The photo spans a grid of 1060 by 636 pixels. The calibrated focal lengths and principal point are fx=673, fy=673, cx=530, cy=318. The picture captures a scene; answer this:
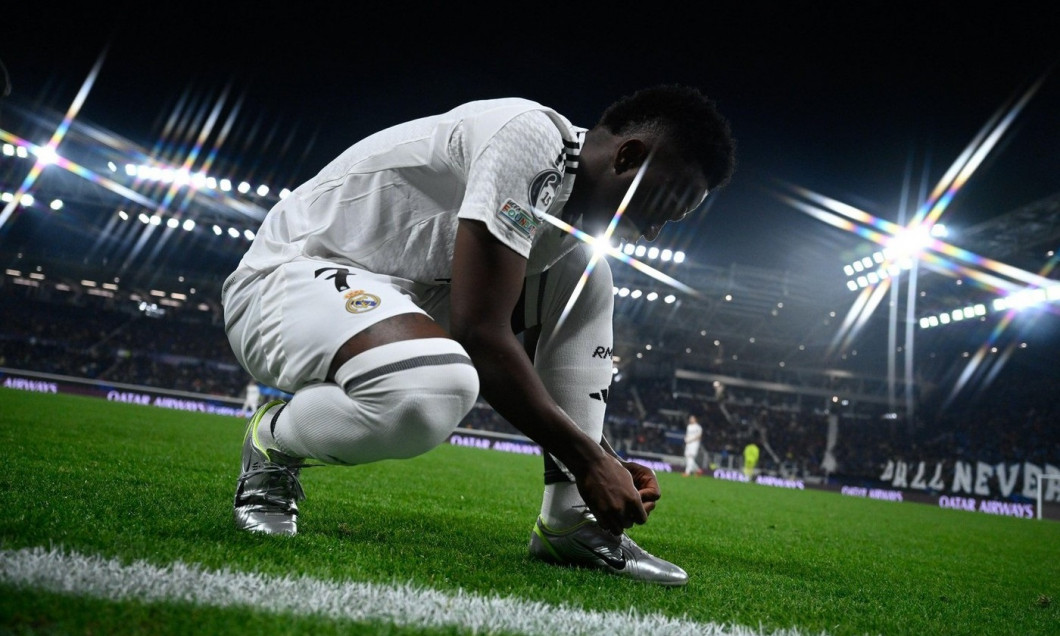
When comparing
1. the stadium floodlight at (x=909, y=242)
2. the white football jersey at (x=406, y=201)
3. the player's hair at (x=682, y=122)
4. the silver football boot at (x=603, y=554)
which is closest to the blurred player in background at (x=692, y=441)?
the stadium floodlight at (x=909, y=242)

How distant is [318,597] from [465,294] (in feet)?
2.45

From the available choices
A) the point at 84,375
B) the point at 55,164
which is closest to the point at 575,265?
the point at 55,164

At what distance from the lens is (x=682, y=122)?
2.00 metres

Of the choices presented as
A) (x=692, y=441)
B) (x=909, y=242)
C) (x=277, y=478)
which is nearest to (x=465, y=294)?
(x=277, y=478)

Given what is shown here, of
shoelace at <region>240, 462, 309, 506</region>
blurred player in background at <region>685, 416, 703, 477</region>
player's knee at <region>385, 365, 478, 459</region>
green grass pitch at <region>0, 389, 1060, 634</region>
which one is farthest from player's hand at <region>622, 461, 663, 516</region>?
blurred player in background at <region>685, 416, 703, 477</region>

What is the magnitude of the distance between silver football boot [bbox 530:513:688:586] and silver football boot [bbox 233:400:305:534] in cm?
89

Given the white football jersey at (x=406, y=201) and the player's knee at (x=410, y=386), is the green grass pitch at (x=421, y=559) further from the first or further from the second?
the white football jersey at (x=406, y=201)

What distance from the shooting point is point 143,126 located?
2453cm

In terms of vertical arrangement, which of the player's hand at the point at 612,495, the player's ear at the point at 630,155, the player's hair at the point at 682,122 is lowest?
the player's hand at the point at 612,495

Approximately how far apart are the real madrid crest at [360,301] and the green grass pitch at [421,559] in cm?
67

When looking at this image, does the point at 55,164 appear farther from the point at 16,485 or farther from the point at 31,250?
the point at 16,485

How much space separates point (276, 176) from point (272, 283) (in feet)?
88.0

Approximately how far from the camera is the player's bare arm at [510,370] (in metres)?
1.66

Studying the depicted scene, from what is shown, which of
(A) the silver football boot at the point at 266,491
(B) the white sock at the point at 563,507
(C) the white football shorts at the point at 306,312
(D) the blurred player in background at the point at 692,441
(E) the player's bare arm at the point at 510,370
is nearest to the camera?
(E) the player's bare arm at the point at 510,370
